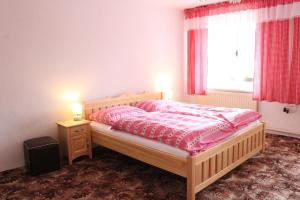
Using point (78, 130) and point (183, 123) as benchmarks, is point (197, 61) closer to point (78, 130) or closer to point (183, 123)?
point (183, 123)

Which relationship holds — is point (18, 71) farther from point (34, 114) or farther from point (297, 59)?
point (297, 59)

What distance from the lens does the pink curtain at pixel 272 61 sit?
4.34 metres

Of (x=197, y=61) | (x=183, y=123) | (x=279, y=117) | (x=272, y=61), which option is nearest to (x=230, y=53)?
(x=197, y=61)

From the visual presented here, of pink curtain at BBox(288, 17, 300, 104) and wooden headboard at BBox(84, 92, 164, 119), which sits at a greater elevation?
Result: pink curtain at BBox(288, 17, 300, 104)

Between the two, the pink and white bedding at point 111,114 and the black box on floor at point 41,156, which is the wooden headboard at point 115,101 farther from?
the black box on floor at point 41,156

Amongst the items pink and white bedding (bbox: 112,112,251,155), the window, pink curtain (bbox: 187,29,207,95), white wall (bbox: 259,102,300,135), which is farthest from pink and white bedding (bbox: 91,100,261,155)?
the window

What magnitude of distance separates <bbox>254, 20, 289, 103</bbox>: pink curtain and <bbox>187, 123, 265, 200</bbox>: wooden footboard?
102 centimetres

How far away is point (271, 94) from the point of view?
455cm

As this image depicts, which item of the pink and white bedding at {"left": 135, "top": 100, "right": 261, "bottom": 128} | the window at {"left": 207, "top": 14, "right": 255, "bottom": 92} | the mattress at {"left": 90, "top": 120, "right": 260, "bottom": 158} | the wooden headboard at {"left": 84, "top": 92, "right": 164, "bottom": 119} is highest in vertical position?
the window at {"left": 207, "top": 14, "right": 255, "bottom": 92}

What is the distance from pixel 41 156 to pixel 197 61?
142 inches

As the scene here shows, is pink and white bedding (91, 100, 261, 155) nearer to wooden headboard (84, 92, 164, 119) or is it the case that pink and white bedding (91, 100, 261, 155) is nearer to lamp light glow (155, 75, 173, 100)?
wooden headboard (84, 92, 164, 119)

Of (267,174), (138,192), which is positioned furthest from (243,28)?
(138,192)

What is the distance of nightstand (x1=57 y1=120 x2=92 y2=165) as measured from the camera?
3652mm

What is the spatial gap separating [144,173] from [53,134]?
1540mm
